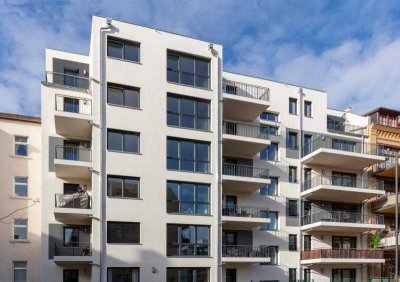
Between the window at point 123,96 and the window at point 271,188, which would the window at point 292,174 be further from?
the window at point 123,96

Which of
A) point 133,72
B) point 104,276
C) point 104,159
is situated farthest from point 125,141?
point 104,276

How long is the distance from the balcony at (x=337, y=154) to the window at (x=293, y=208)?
3.11 metres

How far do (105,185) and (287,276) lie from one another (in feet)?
47.0

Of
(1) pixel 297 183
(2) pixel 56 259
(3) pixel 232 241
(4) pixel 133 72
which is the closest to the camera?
(2) pixel 56 259

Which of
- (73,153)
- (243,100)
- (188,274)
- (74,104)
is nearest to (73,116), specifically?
(74,104)

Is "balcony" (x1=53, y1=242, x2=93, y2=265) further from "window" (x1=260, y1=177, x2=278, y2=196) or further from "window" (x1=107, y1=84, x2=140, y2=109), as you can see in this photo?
"window" (x1=260, y1=177, x2=278, y2=196)

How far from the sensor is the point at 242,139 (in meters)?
27.6

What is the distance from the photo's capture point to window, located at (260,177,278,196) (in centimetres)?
3005

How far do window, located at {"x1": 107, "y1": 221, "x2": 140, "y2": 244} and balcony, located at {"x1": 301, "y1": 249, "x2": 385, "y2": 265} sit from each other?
40.6 ft

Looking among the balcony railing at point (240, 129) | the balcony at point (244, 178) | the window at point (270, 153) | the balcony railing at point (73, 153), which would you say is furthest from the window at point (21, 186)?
the window at point (270, 153)

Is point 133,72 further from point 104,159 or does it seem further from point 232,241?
point 232,241

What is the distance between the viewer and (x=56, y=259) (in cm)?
2247

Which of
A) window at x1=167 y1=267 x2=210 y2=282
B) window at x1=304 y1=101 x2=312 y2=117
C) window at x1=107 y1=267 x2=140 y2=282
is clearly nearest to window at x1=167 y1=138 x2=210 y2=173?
window at x1=167 y1=267 x2=210 y2=282

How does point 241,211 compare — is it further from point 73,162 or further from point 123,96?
point 73,162
